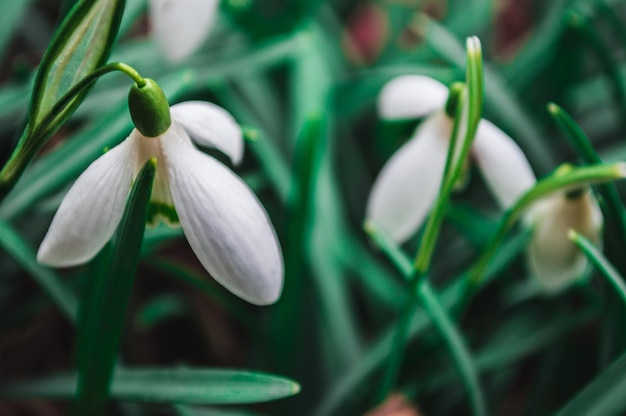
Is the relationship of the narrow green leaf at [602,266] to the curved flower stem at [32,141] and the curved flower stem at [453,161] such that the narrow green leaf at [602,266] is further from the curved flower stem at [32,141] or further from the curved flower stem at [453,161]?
the curved flower stem at [32,141]

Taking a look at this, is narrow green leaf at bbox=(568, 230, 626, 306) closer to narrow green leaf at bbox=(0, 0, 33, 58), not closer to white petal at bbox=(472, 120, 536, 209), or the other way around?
white petal at bbox=(472, 120, 536, 209)

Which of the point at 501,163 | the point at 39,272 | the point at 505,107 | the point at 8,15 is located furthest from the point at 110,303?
the point at 505,107

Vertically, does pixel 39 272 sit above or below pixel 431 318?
above

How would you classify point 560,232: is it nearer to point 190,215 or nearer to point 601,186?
point 601,186

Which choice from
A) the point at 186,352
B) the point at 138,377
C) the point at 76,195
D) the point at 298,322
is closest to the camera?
the point at 76,195

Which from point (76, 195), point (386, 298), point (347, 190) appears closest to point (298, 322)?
point (386, 298)

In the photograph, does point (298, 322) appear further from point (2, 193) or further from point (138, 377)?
point (2, 193)
